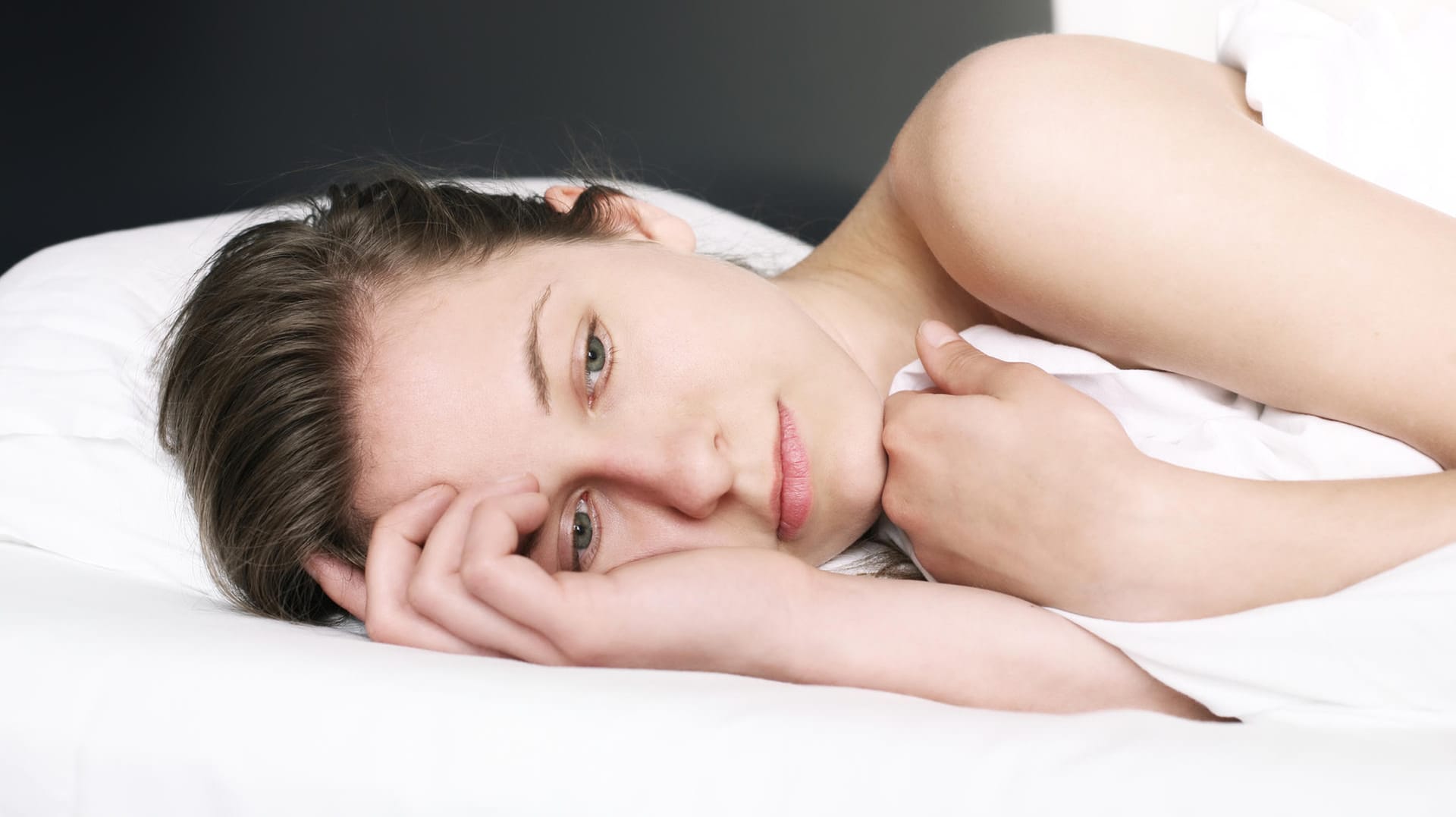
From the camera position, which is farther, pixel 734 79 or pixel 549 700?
pixel 734 79

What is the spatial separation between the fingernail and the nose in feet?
0.84

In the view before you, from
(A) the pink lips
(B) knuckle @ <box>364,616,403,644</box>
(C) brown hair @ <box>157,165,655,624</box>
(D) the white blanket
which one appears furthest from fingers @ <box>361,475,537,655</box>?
(D) the white blanket

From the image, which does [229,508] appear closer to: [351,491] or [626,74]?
[351,491]

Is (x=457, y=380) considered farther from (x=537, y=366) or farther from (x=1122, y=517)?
(x=1122, y=517)

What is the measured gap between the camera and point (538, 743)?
24.2 inches

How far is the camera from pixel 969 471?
2.97 feet

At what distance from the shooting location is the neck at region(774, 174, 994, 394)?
3.76ft

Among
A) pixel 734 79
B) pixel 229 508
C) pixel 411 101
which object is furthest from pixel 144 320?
pixel 734 79

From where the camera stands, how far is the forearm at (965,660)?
2.59 feet

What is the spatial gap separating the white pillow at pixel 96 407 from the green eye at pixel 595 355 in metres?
0.46

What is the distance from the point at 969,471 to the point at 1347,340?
0.32 metres

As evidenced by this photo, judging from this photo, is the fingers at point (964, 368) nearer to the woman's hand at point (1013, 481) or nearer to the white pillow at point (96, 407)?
the woman's hand at point (1013, 481)

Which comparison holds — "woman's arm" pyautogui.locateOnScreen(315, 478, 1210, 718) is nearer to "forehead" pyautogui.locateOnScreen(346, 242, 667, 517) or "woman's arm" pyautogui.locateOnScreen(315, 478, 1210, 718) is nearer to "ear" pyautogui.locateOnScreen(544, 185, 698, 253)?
"forehead" pyautogui.locateOnScreen(346, 242, 667, 517)

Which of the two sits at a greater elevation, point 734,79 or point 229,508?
point 734,79
